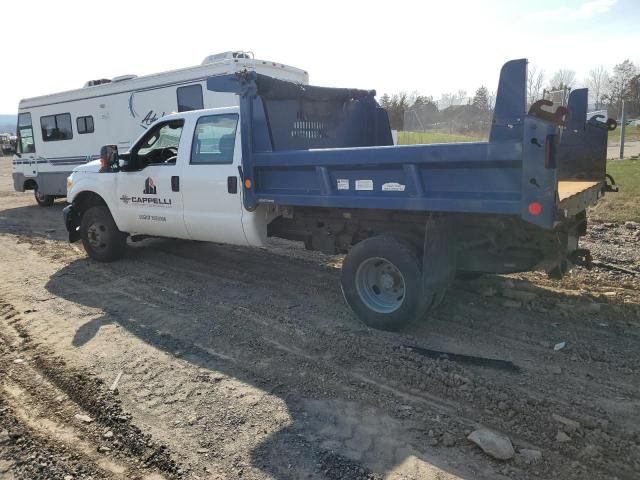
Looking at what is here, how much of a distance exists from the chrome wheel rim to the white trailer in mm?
6287

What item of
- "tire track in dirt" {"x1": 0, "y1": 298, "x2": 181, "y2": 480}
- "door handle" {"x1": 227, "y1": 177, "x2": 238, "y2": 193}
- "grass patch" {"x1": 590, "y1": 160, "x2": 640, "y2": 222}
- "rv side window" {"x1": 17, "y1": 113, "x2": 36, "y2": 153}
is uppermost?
"rv side window" {"x1": 17, "y1": 113, "x2": 36, "y2": 153}

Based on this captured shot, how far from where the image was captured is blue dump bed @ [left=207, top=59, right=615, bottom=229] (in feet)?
12.2

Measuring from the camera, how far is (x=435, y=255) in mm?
4566

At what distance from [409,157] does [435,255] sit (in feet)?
3.05

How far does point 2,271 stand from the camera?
A: 24.8 feet

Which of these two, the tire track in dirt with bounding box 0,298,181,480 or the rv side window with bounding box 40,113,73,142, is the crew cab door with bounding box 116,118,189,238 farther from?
the rv side window with bounding box 40,113,73,142

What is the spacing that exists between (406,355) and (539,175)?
178 centimetres

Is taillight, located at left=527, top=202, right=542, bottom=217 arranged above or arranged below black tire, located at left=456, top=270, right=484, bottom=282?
above

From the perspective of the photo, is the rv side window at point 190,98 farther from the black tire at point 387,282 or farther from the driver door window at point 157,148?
the black tire at point 387,282

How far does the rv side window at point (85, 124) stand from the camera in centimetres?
1378

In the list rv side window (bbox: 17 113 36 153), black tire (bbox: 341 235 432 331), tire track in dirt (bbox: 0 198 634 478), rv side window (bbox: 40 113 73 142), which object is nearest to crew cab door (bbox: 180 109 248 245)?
tire track in dirt (bbox: 0 198 634 478)

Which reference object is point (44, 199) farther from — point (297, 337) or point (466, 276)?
point (466, 276)

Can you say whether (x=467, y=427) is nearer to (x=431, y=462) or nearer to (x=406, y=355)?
(x=431, y=462)

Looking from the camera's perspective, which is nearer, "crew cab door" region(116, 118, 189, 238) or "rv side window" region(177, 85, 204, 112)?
"crew cab door" region(116, 118, 189, 238)
